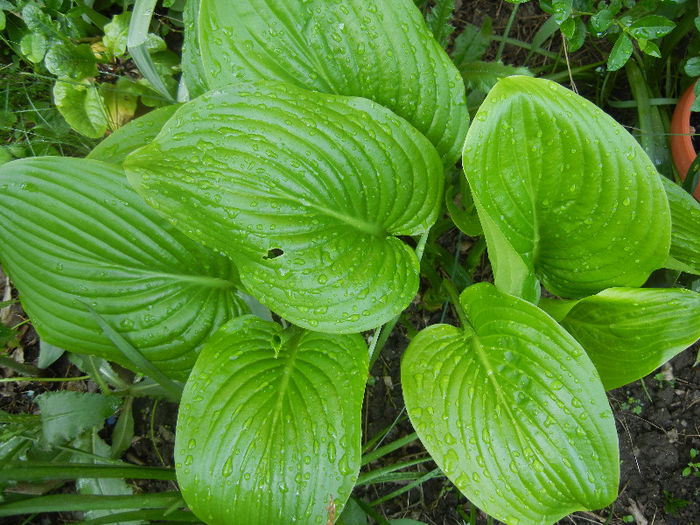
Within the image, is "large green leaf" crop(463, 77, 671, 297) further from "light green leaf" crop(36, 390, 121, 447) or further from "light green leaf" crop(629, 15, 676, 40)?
"light green leaf" crop(36, 390, 121, 447)

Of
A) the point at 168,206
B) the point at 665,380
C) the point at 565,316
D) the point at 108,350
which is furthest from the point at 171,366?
the point at 665,380

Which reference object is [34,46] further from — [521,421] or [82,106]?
[521,421]

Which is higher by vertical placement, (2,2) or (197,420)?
(2,2)

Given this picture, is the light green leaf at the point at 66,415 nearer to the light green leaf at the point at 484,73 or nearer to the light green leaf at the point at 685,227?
the light green leaf at the point at 484,73

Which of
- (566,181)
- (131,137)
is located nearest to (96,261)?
(131,137)

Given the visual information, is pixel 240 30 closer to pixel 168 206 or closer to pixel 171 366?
pixel 168 206

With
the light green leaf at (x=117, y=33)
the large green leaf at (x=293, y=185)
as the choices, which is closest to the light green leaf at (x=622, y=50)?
the large green leaf at (x=293, y=185)
